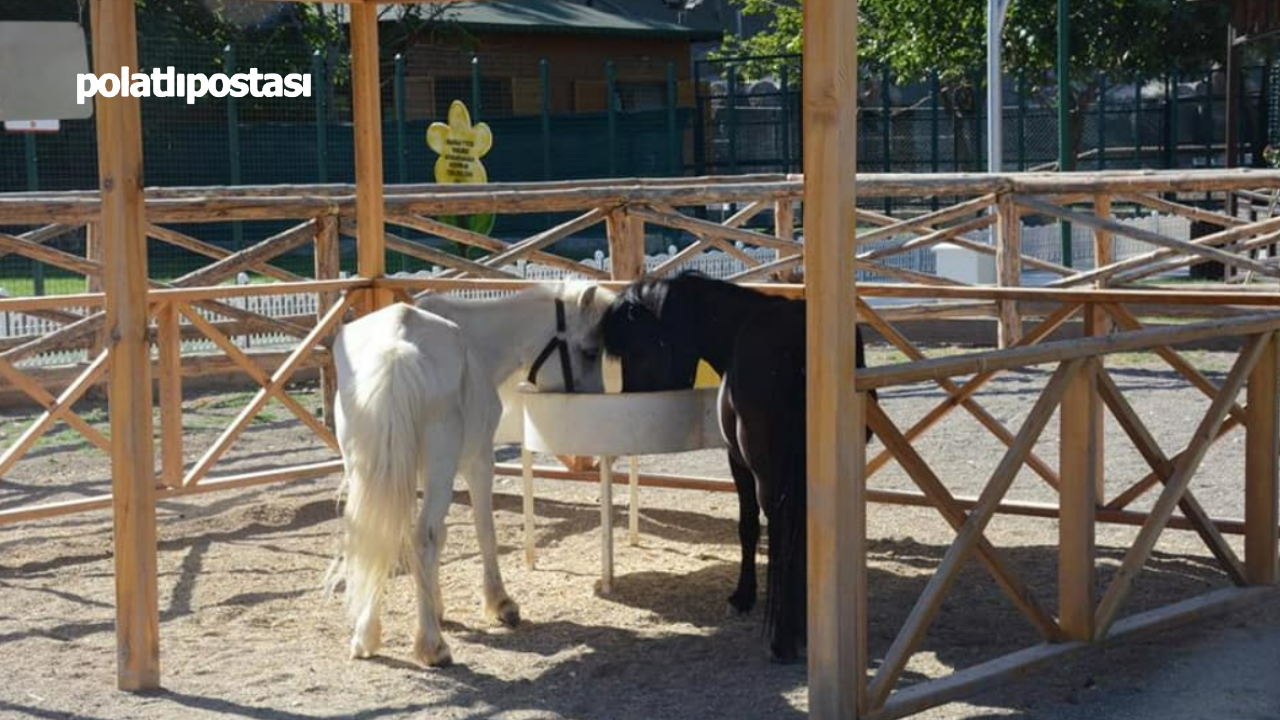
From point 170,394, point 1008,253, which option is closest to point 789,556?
point 170,394

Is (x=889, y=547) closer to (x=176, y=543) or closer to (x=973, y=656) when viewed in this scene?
(x=973, y=656)

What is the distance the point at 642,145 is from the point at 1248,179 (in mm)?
13702

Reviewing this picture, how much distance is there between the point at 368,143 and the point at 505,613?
10.3ft

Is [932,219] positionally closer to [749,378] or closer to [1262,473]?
[1262,473]

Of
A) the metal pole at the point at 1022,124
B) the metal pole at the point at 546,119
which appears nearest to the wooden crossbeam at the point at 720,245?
the metal pole at the point at 546,119

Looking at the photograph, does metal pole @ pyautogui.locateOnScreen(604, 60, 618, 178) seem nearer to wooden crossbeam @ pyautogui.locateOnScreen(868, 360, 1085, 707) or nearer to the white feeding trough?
the white feeding trough

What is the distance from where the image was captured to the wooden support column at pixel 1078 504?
6.01m

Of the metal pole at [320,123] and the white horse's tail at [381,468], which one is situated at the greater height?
the metal pole at [320,123]

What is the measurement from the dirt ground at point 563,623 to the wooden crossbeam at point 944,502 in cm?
24

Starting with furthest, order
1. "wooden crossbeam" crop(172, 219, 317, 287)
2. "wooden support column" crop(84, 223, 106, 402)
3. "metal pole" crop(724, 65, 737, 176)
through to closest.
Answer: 1. "metal pole" crop(724, 65, 737, 176)
2. "wooden support column" crop(84, 223, 106, 402)
3. "wooden crossbeam" crop(172, 219, 317, 287)

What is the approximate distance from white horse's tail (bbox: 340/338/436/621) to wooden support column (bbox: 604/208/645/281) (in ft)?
18.4

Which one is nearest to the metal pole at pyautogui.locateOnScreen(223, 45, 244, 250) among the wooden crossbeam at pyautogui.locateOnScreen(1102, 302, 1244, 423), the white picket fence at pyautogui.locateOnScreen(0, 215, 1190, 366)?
the white picket fence at pyautogui.locateOnScreen(0, 215, 1190, 366)

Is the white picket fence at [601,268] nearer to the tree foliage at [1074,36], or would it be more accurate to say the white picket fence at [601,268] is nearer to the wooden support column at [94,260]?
the wooden support column at [94,260]

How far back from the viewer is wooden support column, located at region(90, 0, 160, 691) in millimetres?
5637
